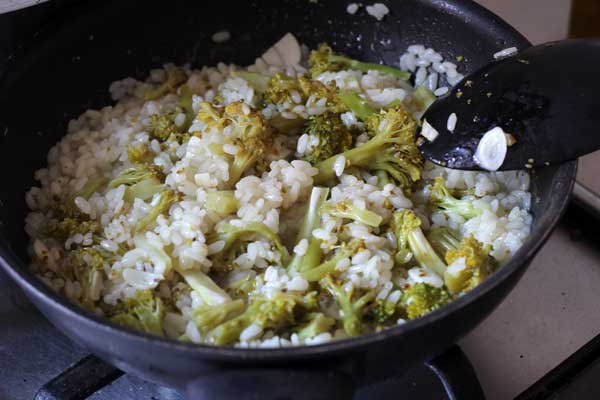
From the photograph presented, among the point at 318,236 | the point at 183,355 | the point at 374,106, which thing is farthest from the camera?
the point at 374,106

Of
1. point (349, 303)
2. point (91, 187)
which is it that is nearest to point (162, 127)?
point (91, 187)

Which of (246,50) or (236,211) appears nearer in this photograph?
(236,211)

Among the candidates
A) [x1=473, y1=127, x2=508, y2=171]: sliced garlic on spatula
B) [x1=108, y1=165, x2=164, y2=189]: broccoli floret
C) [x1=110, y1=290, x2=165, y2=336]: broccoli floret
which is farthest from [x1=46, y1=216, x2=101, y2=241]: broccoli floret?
[x1=473, y1=127, x2=508, y2=171]: sliced garlic on spatula

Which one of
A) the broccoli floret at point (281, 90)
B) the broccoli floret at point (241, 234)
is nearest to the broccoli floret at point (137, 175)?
the broccoli floret at point (241, 234)

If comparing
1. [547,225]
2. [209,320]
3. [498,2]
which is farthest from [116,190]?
[498,2]

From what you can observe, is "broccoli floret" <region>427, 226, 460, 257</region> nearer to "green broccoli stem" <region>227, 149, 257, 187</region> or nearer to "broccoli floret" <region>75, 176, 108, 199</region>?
"green broccoli stem" <region>227, 149, 257, 187</region>

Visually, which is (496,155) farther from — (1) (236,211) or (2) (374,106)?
(1) (236,211)
